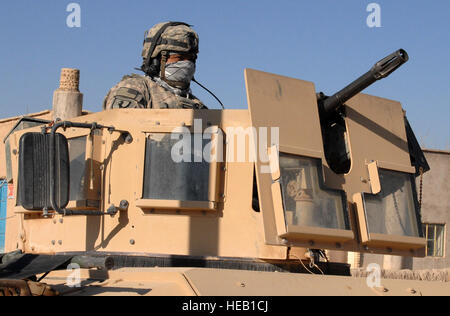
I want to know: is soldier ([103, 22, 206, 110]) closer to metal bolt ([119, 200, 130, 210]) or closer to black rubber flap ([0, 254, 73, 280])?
metal bolt ([119, 200, 130, 210])

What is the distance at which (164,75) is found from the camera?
705 cm

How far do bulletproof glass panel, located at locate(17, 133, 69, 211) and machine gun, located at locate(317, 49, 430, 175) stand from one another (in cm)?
204

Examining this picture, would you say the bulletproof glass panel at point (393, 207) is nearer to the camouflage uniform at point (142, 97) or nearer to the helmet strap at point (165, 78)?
the camouflage uniform at point (142, 97)

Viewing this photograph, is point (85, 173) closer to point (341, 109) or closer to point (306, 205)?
point (306, 205)

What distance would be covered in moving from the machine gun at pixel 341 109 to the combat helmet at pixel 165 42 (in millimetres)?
1449

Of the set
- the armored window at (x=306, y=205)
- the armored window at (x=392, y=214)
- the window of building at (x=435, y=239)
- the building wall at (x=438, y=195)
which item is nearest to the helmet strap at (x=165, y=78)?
the armored window at (x=306, y=205)

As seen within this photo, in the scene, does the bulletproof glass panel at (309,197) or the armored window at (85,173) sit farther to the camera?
the armored window at (85,173)

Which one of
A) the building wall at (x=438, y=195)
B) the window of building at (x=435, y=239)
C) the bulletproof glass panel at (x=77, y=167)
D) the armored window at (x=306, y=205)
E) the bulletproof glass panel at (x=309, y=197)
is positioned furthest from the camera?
the window of building at (x=435, y=239)

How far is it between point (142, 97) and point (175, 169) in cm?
109

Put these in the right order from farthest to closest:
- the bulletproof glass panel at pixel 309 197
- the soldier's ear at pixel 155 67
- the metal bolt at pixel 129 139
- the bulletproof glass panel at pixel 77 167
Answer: the soldier's ear at pixel 155 67, the bulletproof glass panel at pixel 77 167, the metal bolt at pixel 129 139, the bulletproof glass panel at pixel 309 197

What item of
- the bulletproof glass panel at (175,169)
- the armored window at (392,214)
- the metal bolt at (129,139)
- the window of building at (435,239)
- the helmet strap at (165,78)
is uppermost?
the helmet strap at (165,78)

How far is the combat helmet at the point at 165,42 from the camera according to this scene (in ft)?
23.1

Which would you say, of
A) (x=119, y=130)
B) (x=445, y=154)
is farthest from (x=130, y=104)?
(x=445, y=154)

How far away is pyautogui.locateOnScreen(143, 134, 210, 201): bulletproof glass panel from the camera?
5.80 metres
